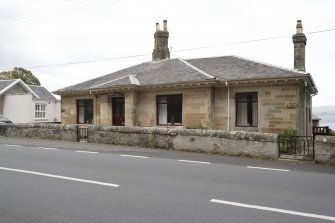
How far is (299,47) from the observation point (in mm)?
20891

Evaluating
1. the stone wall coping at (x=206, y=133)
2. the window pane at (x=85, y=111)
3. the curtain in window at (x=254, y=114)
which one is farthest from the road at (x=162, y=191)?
the window pane at (x=85, y=111)

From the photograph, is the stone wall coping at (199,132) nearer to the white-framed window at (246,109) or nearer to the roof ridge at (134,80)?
the roof ridge at (134,80)

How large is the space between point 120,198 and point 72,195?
1.01 metres

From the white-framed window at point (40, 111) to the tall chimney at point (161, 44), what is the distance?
74.6 ft

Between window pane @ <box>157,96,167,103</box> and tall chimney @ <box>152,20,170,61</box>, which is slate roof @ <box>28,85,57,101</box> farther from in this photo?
window pane @ <box>157,96,167,103</box>

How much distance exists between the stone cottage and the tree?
4178 cm

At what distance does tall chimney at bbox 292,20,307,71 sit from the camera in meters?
20.7

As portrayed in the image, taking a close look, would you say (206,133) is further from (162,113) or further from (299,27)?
(299,27)

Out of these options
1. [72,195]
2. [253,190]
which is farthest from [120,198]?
[253,190]

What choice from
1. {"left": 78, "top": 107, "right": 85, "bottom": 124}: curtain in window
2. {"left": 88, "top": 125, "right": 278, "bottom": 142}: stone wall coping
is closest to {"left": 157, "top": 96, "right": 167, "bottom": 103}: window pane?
{"left": 88, "top": 125, "right": 278, "bottom": 142}: stone wall coping

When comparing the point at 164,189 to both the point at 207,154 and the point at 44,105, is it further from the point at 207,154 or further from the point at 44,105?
the point at 44,105

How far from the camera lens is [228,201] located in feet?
20.2

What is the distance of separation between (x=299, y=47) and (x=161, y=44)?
10275 millimetres

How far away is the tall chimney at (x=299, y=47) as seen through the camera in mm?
20719
